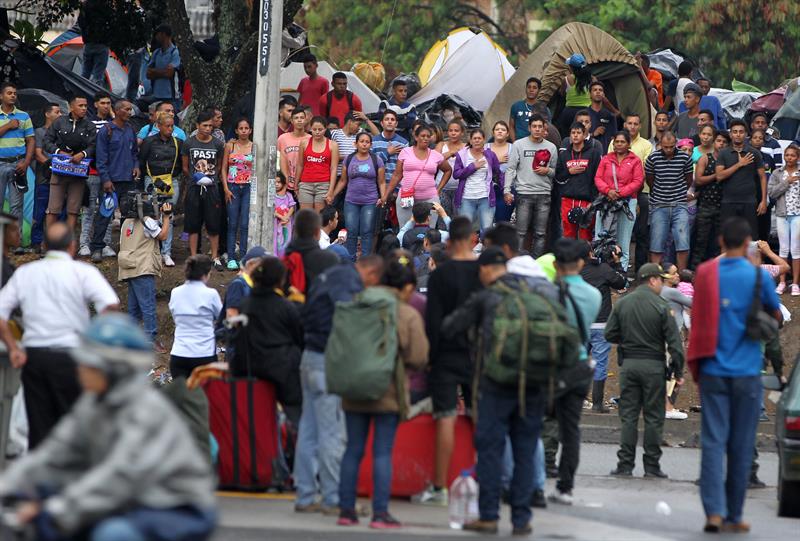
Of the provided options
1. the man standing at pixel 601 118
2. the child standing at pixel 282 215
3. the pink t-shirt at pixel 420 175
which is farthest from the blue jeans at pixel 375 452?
the man standing at pixel 601 118

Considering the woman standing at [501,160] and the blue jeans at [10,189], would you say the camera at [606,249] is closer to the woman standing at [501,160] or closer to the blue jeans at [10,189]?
the woman standing at [501,160]

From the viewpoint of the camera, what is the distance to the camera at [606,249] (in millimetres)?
16969

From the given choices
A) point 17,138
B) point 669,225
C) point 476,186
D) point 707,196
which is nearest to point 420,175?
point 476,186

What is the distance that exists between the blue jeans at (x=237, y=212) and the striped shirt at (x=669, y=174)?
4.75 metres

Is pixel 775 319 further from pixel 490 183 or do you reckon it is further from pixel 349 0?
pixel 349 0

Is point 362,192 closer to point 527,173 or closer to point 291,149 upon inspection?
point 291,149

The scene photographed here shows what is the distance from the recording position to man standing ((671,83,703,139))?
67.3ft

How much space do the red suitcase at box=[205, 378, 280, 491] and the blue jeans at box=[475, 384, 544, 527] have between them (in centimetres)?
186

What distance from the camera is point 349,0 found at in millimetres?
46938

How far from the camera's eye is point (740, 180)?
59.2 feet

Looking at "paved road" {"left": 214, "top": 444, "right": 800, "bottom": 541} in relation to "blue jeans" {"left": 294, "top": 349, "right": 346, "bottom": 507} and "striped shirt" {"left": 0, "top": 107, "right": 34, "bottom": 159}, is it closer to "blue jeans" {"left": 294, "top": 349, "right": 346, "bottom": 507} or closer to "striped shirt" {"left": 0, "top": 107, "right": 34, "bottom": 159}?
"blue jeans" {"left": 294, "top": 349, "right": 346, "bottom": 507}

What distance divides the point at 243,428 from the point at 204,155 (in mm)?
7656

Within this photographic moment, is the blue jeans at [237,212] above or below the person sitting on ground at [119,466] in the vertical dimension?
above

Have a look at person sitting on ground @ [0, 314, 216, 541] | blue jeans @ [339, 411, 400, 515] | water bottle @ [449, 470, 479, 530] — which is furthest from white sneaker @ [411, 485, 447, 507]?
person sitting on ground @ [0, 314, 216, 541]
